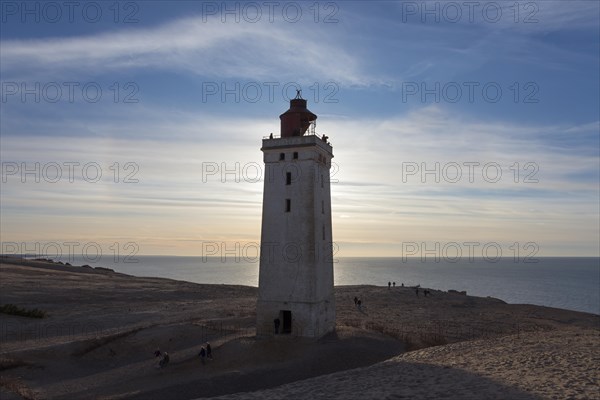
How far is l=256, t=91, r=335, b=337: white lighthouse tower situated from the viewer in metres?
26.3

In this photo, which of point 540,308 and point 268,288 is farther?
A: point 540,308

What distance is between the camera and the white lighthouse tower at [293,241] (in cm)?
2633

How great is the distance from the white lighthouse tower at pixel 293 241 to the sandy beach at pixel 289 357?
127 cm

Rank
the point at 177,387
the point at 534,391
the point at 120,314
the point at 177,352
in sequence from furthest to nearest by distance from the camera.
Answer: the point at 120,314, the point at 177,352, the point at 177,387, the point at 534,391

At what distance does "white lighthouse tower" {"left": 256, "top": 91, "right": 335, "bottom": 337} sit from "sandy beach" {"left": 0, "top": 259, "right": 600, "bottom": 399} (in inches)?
50.0

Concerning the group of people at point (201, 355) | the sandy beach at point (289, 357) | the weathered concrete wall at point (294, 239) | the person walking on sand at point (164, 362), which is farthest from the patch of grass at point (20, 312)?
the weathered concrete wall at point (294, 239)

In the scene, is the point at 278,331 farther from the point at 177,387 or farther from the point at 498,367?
the point at 498,367

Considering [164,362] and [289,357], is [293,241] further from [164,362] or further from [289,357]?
[164,362]

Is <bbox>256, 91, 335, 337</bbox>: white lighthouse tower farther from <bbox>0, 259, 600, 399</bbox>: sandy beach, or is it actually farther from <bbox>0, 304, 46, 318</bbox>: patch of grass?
<bbox>0, 304, 46, 318</bbox>: patch of grass

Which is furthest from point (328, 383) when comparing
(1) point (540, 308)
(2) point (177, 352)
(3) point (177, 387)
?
(1) point (540, 308)

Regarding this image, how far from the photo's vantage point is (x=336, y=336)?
27.4 metres

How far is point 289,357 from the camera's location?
79.1 feet

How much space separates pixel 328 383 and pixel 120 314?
24.8m

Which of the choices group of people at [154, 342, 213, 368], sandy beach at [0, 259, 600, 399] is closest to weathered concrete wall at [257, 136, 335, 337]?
sandy beach at [0, 259, 600, 399]
